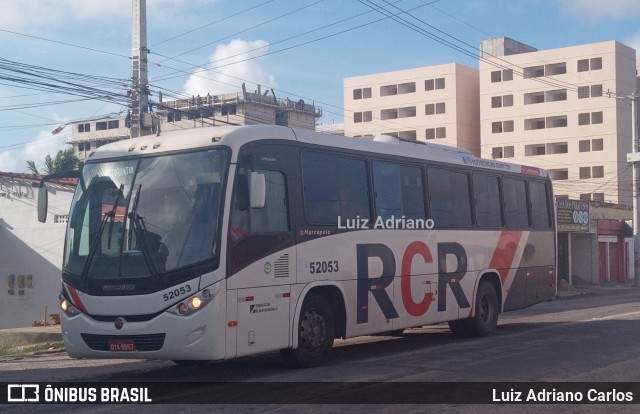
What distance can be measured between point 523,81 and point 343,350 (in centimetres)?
6382

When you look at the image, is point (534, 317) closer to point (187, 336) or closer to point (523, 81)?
point (187, 336)

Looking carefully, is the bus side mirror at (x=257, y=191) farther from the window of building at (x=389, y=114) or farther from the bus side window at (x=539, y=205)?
the window of building at (x=389, y=114)

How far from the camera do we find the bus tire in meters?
12.2

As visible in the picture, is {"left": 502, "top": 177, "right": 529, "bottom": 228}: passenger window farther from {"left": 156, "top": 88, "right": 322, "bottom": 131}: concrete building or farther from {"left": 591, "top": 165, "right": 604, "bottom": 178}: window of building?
{"left": 591, "top": 165, "right": 604, "bottom": 178}: window of building

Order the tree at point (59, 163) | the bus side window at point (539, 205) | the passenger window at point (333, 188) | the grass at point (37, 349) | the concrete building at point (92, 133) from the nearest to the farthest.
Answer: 1. the passenger window at point (333, 188)
2. the grass at point (37, 349)
3. the bus side window at point (539, 205)
4. the tree at point (59, 163)
5. the concrete building at point (92, 133)

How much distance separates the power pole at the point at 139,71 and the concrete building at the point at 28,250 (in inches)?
277

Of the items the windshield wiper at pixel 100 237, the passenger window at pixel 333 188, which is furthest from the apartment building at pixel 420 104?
the windshield wiper at pixel 100 237

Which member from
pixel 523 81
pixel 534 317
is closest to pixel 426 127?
pixel 523 81

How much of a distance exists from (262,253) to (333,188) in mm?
2181

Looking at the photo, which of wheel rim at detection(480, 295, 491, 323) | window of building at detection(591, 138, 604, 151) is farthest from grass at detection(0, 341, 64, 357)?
window of building at detection(591, 138, 604, 151)

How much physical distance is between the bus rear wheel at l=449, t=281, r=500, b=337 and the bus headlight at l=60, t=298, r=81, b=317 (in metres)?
8.26

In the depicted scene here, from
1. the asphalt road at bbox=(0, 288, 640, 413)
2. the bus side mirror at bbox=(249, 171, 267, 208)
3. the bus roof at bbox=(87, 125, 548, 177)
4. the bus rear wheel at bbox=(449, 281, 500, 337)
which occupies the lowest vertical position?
the asphalt road at bbox=(0, 288, 640, 413)

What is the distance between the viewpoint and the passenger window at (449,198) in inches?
619

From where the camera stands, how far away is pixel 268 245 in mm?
11617
